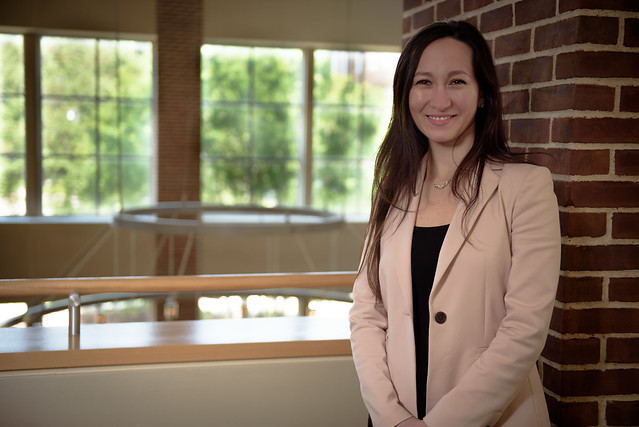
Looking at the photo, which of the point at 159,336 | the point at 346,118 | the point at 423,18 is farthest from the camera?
the point at 346,118

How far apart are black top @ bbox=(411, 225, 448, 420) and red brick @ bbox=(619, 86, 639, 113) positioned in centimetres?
65

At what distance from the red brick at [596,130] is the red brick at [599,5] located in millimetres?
298

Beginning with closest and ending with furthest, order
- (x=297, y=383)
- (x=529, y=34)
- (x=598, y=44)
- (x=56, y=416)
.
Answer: (x=598, y=44)
(x=529, y=34)
(x=56, y=416)
(x=297, y=383)

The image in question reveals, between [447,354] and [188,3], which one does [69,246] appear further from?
[447,354]

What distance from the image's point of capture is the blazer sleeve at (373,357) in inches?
65.4

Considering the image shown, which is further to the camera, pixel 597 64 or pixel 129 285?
pixel 129 285

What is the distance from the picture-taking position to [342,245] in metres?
10.9

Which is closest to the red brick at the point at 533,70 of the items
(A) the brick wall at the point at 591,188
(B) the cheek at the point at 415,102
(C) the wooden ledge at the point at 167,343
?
(A) the brick wall at the point at 591,188

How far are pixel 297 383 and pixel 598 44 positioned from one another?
148 cm

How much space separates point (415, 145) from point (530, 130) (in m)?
0.42

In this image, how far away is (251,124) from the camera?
35.5 feet

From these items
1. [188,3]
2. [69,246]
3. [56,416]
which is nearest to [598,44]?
[56,416]

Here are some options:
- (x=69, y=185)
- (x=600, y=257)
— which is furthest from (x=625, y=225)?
(x=69, y=185)

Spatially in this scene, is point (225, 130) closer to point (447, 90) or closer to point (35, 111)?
point (35, 111)
